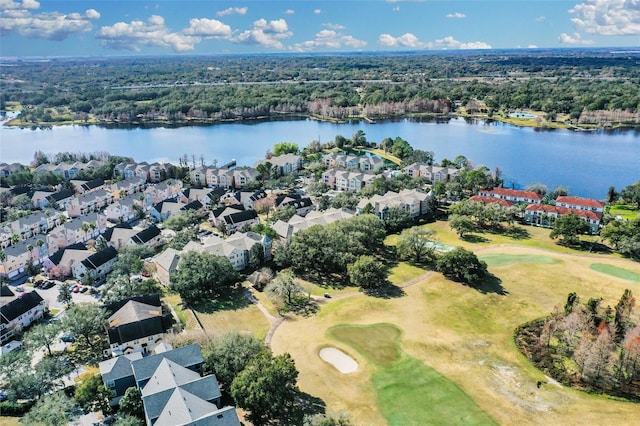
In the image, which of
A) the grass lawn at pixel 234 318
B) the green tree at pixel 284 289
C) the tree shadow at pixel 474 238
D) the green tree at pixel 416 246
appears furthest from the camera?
the tree shadow at pixel 474 238

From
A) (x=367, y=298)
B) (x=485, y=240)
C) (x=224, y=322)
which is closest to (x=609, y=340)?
(x=367, y=298)

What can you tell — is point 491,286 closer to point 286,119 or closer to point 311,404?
point 311,404

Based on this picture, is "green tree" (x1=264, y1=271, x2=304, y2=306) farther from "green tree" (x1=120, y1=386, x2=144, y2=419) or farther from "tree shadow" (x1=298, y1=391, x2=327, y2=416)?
"green tree" (x1=120, y1=386, x2=144, y2=419)

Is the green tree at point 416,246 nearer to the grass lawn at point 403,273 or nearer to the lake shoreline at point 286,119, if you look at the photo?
the grass lawn at point 403,273

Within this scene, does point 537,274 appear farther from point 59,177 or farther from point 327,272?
point 59,177

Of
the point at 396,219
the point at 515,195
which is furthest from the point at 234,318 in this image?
the point at 515,195

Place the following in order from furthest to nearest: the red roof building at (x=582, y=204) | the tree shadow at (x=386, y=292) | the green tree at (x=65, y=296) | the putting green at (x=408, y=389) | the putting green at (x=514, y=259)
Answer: the red roof building at (x=582, y=204) → the putting green at (x=514, y=259) → the tree shadow at (x=386, y=292) → the green tree at (x=65, y=296) → the putting green at (x=408, y=389)

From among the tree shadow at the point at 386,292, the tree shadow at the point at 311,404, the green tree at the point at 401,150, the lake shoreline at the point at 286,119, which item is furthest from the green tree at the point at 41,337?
the lake shoreline at the point at 286,119

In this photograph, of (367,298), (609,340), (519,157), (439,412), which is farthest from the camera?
(519,157)
